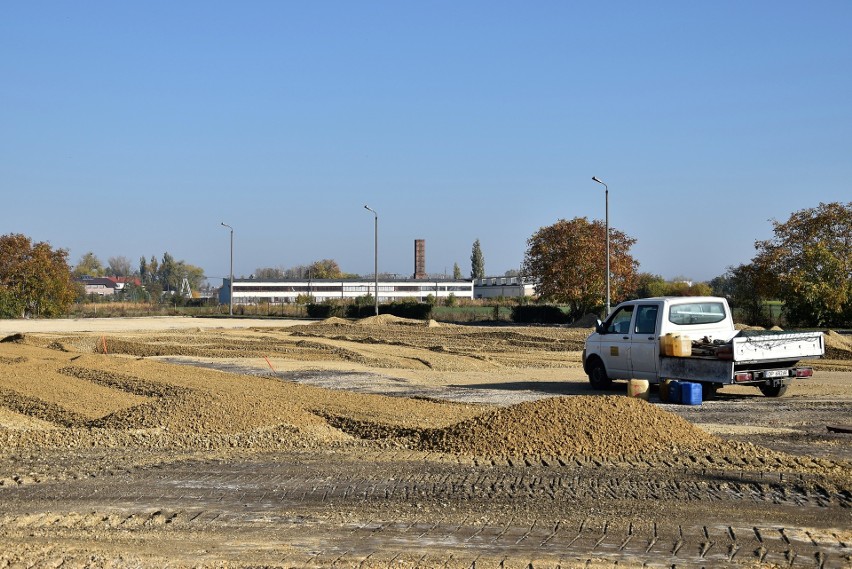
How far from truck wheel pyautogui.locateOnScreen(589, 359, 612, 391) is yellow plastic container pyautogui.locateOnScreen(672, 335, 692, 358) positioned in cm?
247

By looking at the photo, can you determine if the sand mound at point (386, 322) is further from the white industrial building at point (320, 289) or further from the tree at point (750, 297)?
the white industrial building at point (320, 289)

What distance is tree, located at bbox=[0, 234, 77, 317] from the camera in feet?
226

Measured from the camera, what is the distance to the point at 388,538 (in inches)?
301

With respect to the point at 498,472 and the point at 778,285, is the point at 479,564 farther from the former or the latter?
the point at 778,285

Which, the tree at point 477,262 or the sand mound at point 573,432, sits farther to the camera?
the tree at point 477,262

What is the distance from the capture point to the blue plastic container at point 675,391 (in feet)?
55.2

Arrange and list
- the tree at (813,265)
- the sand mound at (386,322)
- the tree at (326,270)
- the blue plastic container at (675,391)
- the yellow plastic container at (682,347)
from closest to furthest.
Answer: the blue plastic container at (675,391)
the yellow plastic container at (682,347)
the tree at (813,265)
the sand mound at (386,322)
the tree at (326,270)

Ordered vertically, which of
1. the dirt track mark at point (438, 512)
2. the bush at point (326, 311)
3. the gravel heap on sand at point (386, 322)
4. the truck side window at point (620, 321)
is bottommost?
the dirt track mark at point (438, 512)

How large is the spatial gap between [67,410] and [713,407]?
11.4 m

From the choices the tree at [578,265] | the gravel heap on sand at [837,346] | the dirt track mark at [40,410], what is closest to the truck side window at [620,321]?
the dirt track mark at [40,410]

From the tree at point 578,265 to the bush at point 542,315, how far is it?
63 centimetres

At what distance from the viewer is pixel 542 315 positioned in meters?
61.8

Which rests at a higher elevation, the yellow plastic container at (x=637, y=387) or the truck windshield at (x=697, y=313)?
the truck windshield at (x=697, y=313)

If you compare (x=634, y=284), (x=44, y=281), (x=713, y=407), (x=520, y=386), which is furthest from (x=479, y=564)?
(x=44, y=281)
